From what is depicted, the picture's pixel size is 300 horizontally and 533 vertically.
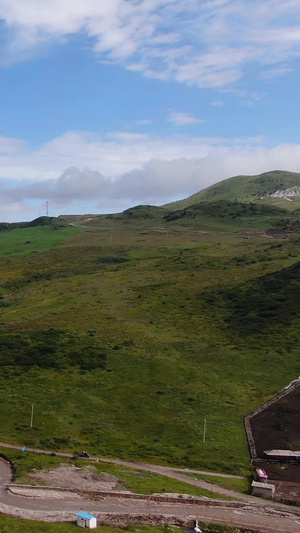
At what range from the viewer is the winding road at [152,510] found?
3984cm

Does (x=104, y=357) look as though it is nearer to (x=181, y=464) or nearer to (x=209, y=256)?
(x=181, y=464)

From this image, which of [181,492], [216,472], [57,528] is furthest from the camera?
[216,472]

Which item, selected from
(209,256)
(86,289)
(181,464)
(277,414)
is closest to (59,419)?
(181,464)

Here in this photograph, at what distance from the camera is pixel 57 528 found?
1432 inches

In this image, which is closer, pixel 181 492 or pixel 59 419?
pixel 181 492

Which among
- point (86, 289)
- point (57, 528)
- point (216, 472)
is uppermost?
point (86, 289)

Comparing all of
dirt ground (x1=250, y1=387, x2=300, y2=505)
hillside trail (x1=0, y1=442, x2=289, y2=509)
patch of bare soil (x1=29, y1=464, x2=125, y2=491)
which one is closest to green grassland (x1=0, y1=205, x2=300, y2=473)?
hillside trail (x1=0, y1=442, x2=289, y2=509)

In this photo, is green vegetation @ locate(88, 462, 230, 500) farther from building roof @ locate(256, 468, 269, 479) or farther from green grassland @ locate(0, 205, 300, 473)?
building roof @ locate(256, 468, 269, 479)

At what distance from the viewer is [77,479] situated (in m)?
48.2

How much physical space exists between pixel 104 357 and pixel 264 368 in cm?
2710

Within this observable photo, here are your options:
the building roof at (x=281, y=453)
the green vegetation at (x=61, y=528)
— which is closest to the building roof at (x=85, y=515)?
the green vegetation at (x=61, y=528)

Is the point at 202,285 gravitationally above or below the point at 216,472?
above

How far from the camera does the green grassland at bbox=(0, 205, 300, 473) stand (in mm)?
64625

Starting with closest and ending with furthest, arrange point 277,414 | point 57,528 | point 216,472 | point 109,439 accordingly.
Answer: point 57,528 → point 216,472 → point 109,439 → point 277,414
